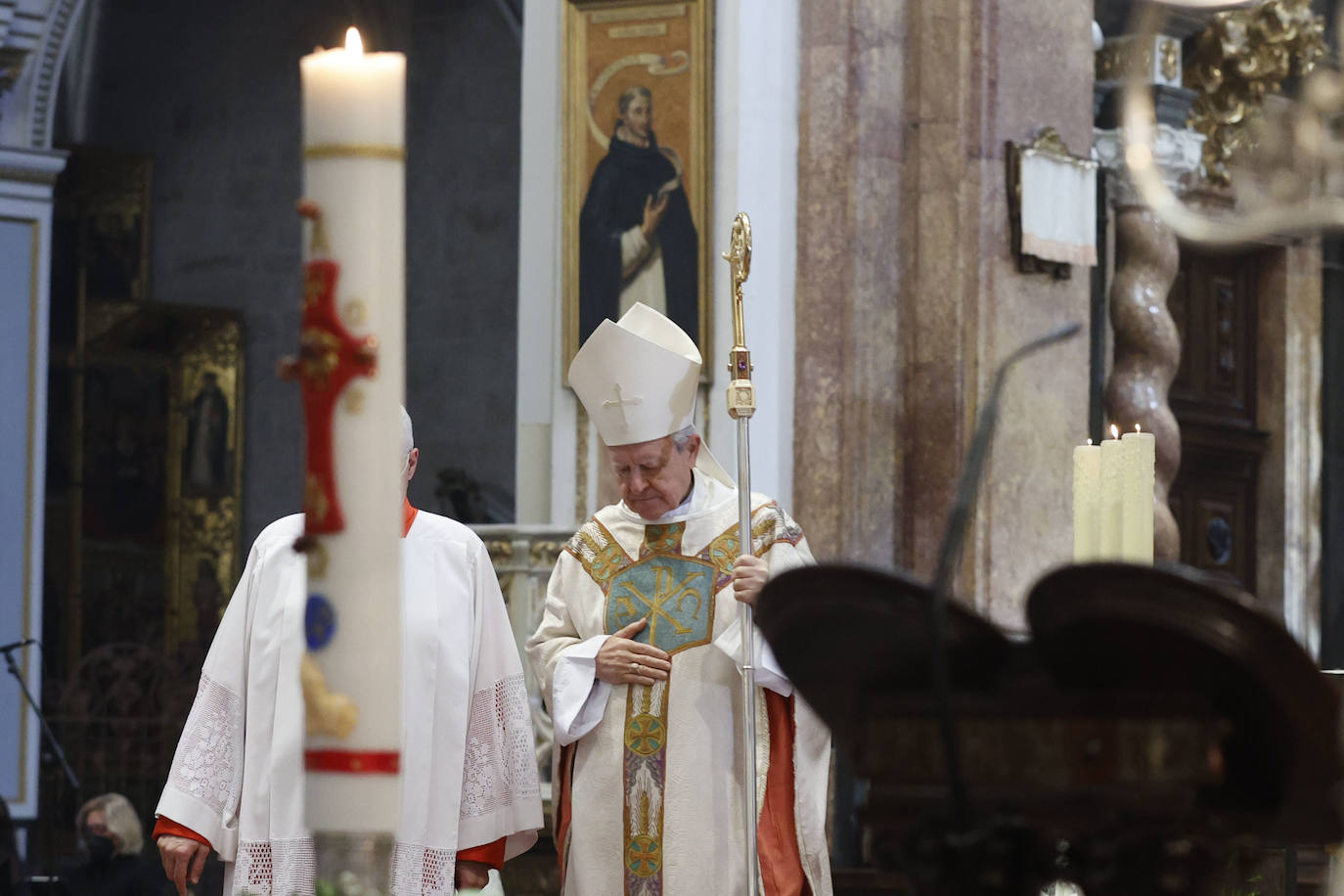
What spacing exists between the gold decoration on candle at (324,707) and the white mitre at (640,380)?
10.3 ft

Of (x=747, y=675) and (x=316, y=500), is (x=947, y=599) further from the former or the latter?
(x=747, y=675)

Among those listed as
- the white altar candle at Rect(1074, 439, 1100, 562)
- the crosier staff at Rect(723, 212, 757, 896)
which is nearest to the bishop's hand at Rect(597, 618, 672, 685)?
the crosier staff at Rect(723, 212, 757, 896)

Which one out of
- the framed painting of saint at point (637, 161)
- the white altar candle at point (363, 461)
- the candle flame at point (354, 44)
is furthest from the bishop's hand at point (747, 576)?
the framed painting of saint at point (637, 161)

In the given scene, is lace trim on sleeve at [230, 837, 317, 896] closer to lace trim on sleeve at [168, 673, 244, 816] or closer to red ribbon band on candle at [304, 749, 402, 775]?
lace trim on sleeve at [168, 673, 244, 816]

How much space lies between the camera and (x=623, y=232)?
805 centimetres

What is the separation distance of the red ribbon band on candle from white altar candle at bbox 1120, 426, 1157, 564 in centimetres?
174

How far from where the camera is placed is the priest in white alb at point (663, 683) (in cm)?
434

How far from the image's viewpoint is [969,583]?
8.16 metres

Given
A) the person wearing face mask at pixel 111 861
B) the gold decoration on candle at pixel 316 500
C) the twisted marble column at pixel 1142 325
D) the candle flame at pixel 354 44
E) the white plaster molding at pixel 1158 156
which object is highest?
the white plaster molding at pixel 1158 156

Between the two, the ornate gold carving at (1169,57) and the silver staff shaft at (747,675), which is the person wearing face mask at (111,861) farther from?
the ornate gold carving at (1169,57)

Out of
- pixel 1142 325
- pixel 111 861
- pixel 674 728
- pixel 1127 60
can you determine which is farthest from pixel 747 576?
pixel 1127 60

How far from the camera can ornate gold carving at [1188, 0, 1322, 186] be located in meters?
10.3

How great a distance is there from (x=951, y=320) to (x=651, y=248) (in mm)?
1274

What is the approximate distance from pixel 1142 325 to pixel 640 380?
5.72 metres
